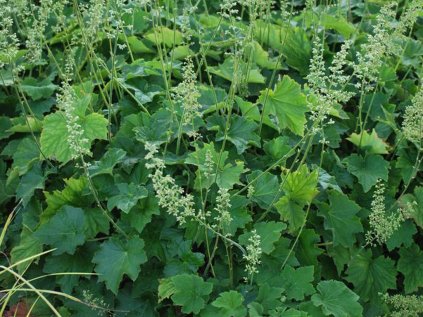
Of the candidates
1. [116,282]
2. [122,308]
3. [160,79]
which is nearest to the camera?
[116,282]

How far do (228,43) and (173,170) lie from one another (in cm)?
103

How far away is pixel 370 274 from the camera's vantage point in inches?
145

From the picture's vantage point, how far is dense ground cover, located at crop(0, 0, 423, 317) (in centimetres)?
327

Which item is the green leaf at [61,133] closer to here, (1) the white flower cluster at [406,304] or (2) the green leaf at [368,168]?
(2) the green leaf at [368,168]

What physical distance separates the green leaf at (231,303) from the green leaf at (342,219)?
2.35ft

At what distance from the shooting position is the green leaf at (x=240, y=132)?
3.66m

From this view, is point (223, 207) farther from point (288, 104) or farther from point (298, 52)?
point (298, 52)

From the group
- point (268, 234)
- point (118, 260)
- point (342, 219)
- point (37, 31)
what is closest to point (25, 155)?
point (37, 31)

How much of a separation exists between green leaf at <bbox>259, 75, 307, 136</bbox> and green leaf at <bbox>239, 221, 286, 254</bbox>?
50 centimetres

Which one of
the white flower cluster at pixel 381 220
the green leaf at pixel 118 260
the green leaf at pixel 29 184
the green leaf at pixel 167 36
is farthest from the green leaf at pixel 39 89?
the white flower cluster at pixel 381 220

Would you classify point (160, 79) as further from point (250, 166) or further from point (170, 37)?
point (250, 166)

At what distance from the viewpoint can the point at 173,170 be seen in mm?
3637

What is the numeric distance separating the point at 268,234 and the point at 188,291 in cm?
48

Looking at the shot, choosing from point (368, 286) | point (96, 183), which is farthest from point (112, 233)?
point (368, 286)
